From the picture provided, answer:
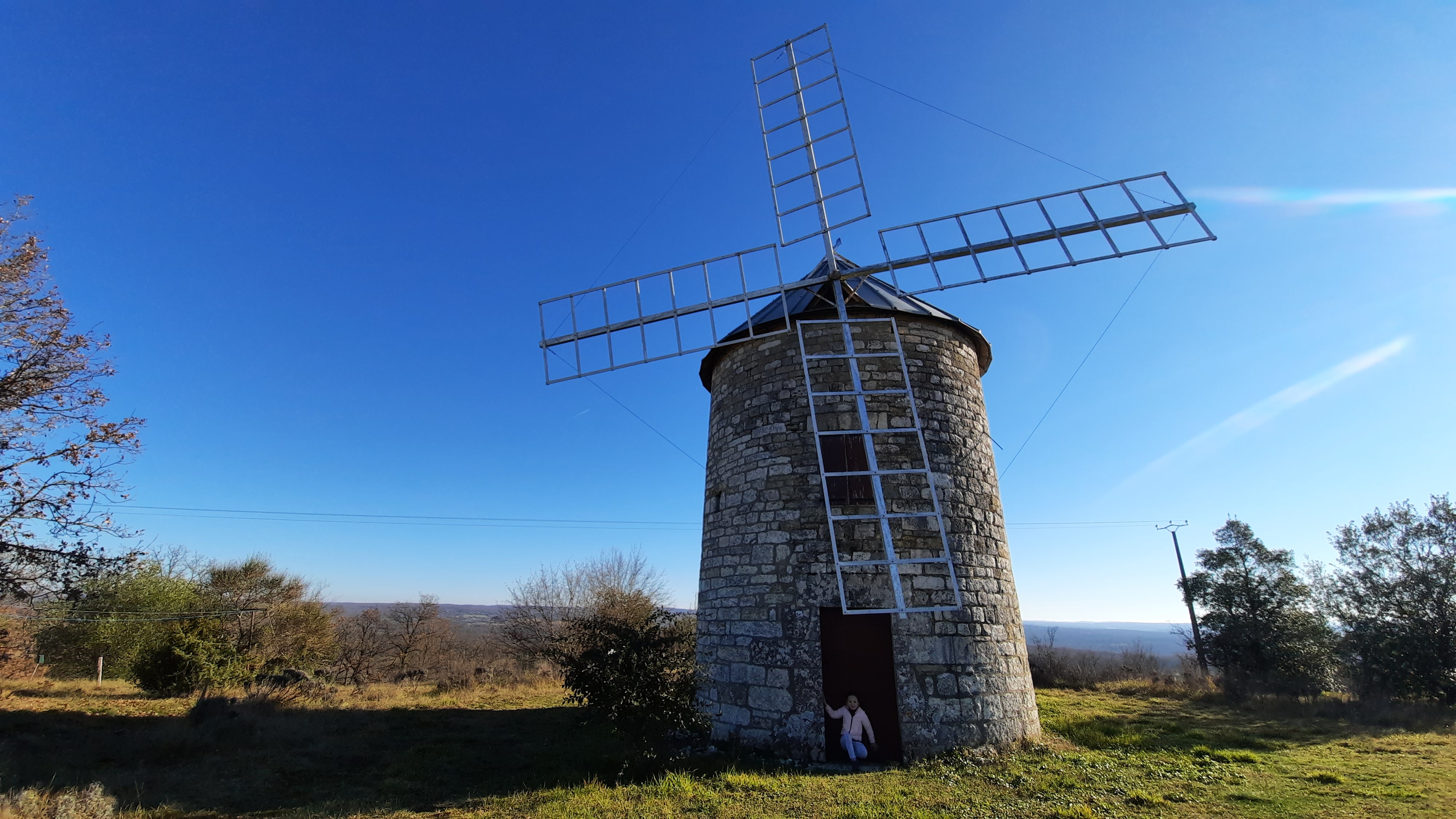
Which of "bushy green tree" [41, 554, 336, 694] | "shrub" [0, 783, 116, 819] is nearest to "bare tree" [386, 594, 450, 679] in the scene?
"bushy green tree" [41, 554, 336, 694]

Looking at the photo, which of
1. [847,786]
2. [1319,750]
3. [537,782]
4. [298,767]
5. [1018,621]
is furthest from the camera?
[1319,750]

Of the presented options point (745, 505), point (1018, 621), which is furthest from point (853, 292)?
point (1018, 621)

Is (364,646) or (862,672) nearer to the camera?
(862,672)

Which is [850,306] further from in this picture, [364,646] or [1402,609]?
[364,646]

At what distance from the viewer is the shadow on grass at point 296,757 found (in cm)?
609

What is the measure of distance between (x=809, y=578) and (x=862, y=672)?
4.12 ft

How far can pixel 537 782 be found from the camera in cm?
636

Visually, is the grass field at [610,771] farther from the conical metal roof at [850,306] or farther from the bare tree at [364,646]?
the bare tree at [364,646]

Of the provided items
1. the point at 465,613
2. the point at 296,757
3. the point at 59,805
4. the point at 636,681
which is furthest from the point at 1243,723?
the point at 465,613

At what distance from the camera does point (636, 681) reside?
6.62m

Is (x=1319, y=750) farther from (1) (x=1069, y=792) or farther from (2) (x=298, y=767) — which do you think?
(2) (x=298, y=767)

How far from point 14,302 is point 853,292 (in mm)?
12394

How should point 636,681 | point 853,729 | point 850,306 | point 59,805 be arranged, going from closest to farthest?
point 59,805
point 636,681
point 853,729
point 850,306

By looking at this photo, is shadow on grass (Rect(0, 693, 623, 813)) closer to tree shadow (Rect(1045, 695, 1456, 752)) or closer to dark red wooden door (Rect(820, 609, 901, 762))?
dark red wooden door (Rect(820, 609, 901, 762))
